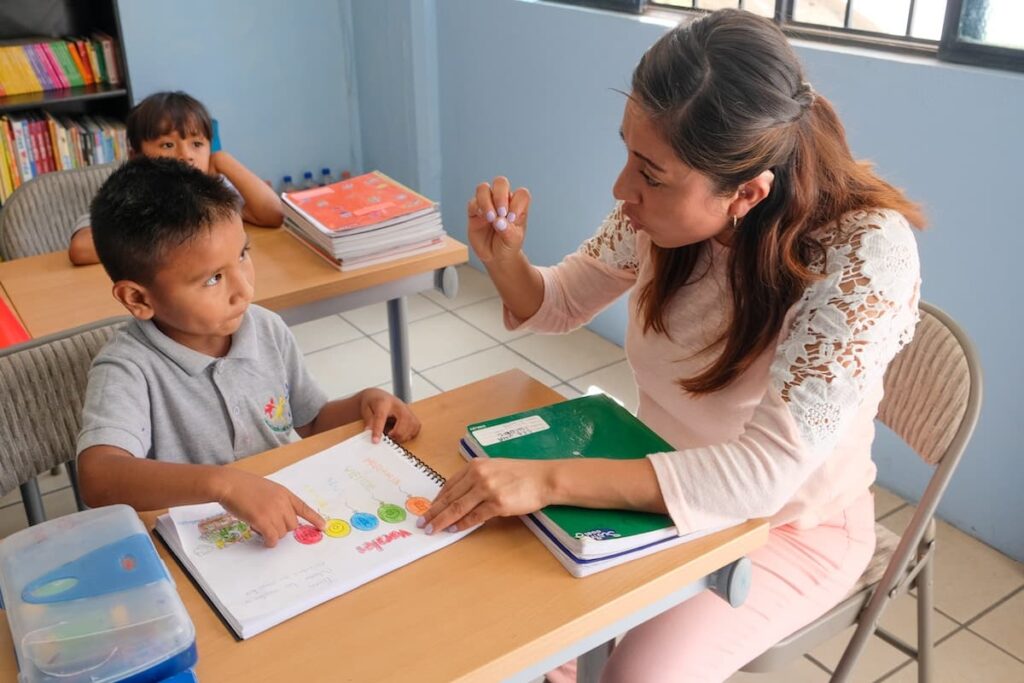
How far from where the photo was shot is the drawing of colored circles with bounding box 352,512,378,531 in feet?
3.42

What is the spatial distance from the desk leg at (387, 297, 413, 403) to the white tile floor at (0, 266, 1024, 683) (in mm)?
638

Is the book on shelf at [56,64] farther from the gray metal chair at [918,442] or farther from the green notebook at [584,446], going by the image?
the gray metal chair at [918,442]

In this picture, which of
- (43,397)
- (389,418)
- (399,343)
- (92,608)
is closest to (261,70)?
(399,343)

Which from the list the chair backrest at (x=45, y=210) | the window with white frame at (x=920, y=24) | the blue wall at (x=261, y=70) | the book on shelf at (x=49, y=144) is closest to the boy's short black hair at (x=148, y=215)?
the chair backrest at (x=45, y=210)

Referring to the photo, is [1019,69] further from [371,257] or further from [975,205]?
[371,257]

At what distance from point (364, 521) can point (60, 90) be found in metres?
2.94

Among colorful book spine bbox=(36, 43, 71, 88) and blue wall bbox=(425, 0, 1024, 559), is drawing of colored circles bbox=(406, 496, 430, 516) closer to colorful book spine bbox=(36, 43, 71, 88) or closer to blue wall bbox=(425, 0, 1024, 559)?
blue wall bbox=(425, 0, 1024, 559)

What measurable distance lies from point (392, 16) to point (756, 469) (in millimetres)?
3120

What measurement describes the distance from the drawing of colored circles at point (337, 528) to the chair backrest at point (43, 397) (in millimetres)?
628

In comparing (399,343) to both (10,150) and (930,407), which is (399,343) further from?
(10,150)

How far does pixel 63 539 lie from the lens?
921 mm

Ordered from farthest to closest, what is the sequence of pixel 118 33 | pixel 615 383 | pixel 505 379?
pixel 118 33, pixel 615 383, pixel 505 379

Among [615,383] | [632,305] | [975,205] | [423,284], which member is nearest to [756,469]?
[632,305]

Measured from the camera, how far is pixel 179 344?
1.31 meters
